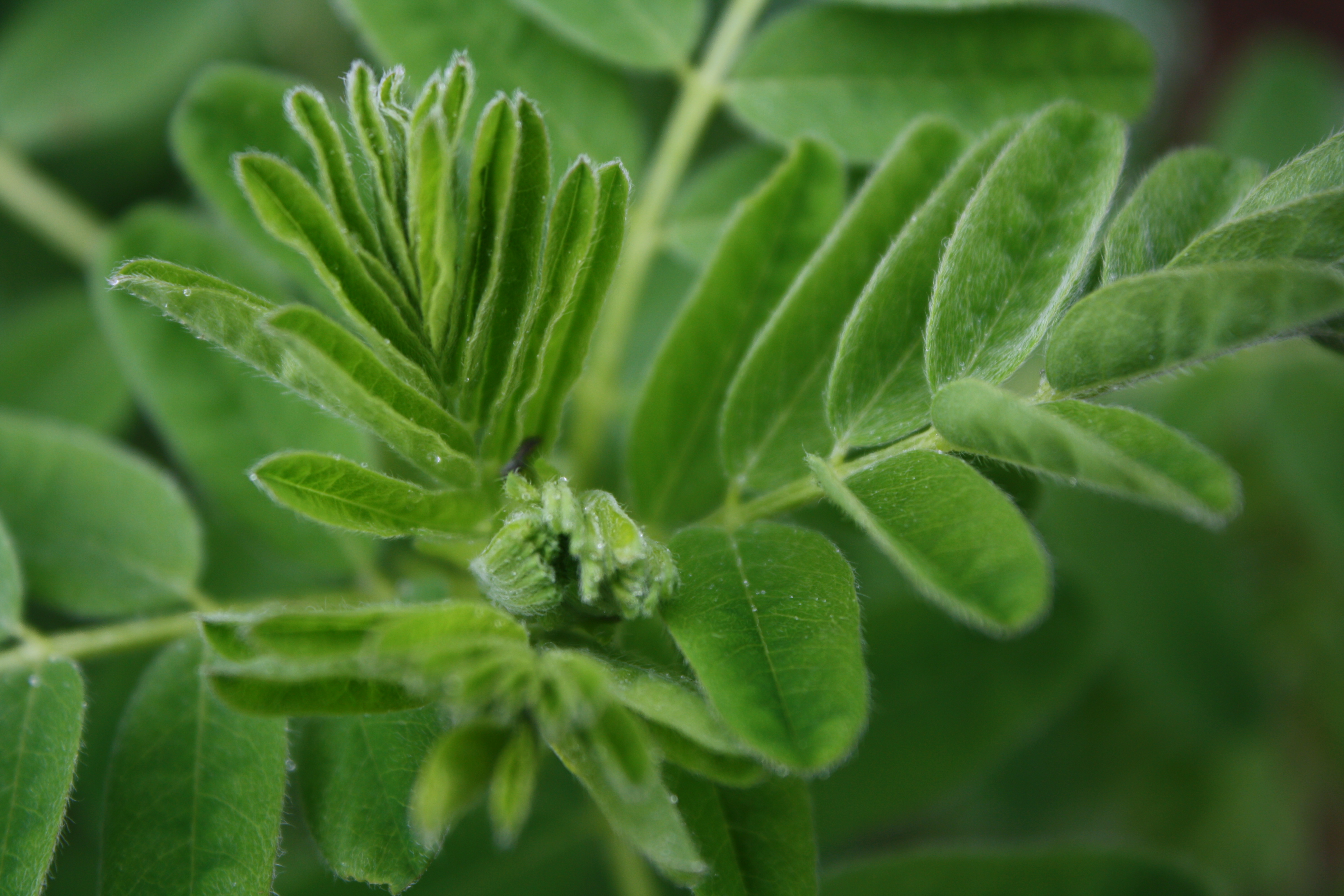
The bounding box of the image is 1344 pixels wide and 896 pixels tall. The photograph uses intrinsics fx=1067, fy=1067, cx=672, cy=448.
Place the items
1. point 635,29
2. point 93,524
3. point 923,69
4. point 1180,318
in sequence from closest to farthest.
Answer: point 1180,318, point 93,524, point 923,69, point 635,29

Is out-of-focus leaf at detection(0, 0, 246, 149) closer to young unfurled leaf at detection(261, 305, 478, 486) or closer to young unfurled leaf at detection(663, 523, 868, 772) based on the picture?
young unfurled leaf at detection(261, 305, 478, 486)

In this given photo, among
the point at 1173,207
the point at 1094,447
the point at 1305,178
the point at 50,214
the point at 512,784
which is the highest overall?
the point at 1305,178

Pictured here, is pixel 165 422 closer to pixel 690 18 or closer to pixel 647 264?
pixel 647 264

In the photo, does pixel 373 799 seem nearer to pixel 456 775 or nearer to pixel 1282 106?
pixel 456 775

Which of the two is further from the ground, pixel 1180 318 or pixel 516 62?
pixel 1180 318

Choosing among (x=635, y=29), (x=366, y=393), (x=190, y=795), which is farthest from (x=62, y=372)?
(x=366, y=393)

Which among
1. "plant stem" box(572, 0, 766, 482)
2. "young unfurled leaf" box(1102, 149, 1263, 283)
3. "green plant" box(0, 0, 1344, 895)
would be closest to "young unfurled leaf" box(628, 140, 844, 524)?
"green plant" box(0, 0, 1344, 895)
